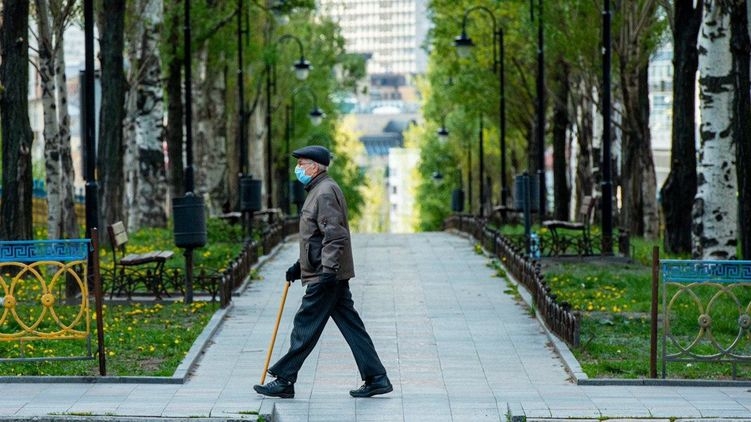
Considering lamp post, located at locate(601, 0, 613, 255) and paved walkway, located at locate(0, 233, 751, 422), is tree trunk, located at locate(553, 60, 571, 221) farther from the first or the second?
paved walkway, located at locate(0, 233, 751, 422)

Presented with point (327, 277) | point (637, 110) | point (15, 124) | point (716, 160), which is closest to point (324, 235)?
point (327, 277)

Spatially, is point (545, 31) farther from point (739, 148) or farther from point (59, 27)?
point (739, 148)

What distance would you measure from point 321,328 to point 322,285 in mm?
353

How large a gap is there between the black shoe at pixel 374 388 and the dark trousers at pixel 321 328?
5 centimetres

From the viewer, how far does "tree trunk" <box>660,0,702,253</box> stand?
Result: 91.1 feet

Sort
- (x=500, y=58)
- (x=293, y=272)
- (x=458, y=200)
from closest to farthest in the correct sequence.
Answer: (x=293, y=272) → (x=500, y=58) → (x=458, y=200)

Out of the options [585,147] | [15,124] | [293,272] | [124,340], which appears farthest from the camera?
[585,147]

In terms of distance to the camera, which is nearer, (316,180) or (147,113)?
(316,180)

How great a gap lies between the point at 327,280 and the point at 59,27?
1659 cm

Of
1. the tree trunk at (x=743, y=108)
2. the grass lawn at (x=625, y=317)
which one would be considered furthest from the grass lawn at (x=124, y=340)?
the tree trunk at (x=743, y=108)

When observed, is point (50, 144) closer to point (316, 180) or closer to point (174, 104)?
point (174, 104)

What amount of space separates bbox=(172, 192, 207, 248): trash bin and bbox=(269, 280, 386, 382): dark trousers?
707 cm

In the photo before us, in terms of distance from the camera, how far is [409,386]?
544 inches

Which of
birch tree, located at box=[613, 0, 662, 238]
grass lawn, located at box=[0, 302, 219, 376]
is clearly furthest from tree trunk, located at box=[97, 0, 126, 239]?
birch tree, located at box=[613, 0, 662, 238]
